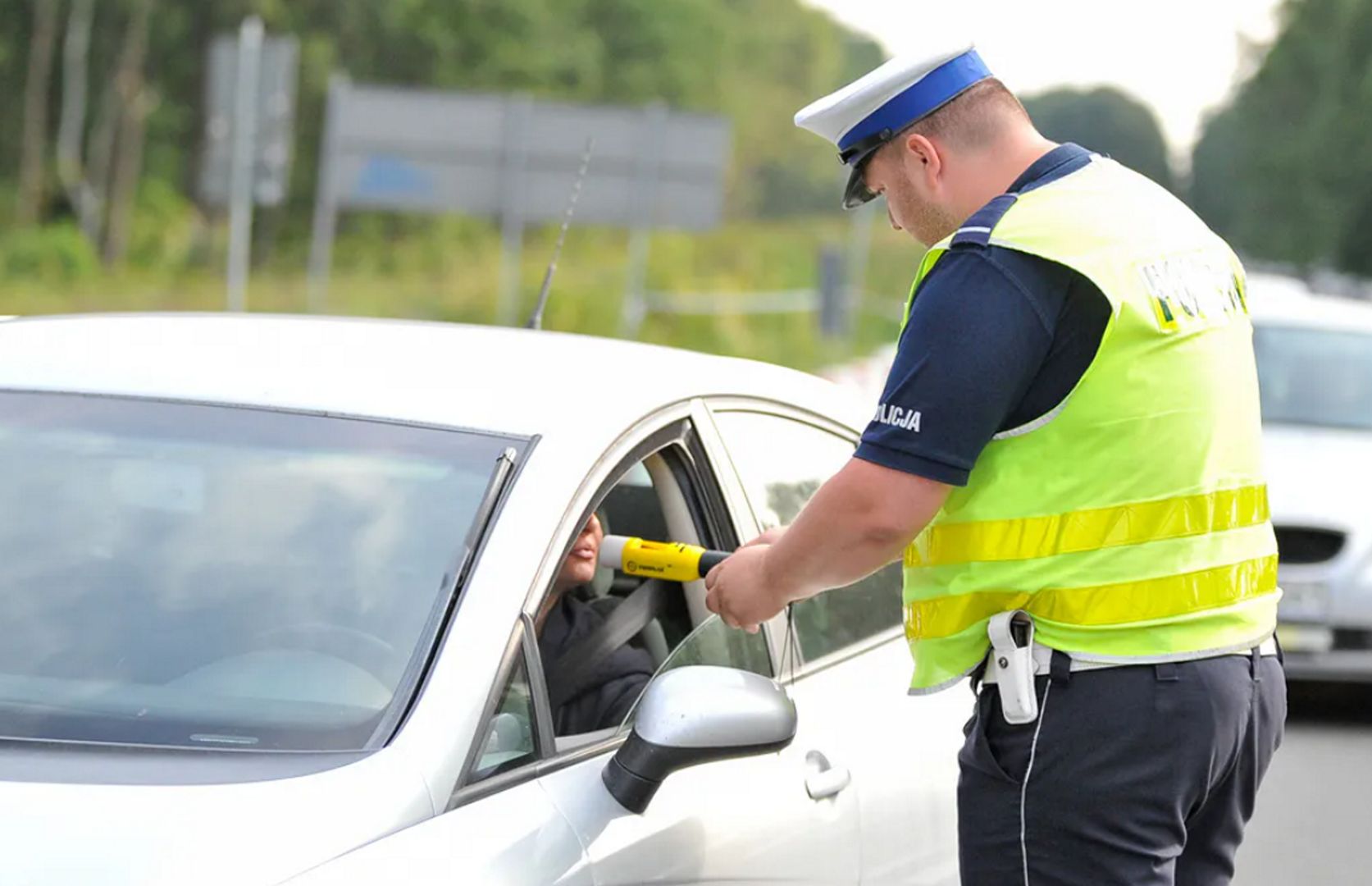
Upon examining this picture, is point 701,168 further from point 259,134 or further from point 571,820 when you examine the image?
point 571,820

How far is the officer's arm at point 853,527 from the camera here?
9.57ft

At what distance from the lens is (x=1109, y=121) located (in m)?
184

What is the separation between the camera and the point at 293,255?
177 feet

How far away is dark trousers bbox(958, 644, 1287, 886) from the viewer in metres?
2.91

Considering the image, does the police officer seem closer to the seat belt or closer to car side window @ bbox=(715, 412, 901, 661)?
the seat belt

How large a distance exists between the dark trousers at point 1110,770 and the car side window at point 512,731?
2.12ft

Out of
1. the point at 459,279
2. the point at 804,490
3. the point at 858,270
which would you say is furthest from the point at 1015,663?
the point at 858,270

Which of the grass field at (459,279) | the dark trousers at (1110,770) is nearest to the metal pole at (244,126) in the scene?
the grass field at (459,279)

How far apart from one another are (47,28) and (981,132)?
4595cm

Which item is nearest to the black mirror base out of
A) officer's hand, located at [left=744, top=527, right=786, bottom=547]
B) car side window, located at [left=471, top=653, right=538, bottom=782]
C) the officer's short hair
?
car side window, located at [left=471, top=653, right=538, bottom=782]

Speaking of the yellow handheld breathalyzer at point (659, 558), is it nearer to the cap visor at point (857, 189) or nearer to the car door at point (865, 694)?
the car door at point (865, 694)

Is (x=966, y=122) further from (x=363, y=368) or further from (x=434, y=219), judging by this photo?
(x=434, y=219)

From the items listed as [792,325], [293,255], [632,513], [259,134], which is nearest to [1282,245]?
[293,255]

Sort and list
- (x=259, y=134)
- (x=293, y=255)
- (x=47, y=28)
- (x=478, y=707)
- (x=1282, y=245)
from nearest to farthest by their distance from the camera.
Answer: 1. (x=478, y=707)
2. (x=259, y=134)
3. (x=47, y=28)
4. (x=293, y=255)
5. (x=1282, y=245)
